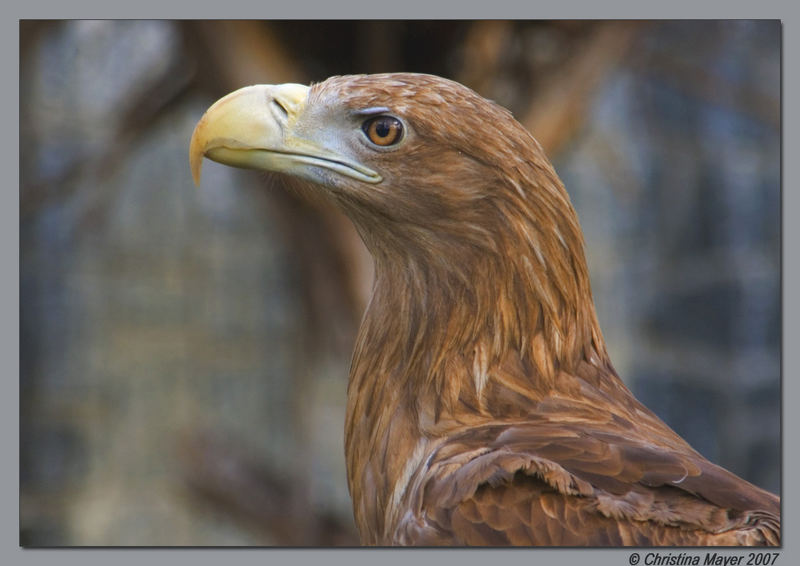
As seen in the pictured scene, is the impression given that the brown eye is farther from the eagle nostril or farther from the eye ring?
the eagle nostril

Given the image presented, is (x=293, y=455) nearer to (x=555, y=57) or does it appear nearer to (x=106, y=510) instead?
(x=106, y=510)

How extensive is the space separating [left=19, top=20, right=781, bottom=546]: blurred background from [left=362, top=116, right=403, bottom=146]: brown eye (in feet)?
3.97

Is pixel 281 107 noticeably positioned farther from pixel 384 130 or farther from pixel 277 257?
pixel 277 257

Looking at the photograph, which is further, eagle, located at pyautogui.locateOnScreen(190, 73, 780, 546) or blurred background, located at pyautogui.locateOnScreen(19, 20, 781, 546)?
blurred background, located at pyautogui.locateOnScreen(19, 20, 781, 546)

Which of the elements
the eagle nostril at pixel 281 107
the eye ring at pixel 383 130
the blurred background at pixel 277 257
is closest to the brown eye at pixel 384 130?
the eye ring at pixel 383 130

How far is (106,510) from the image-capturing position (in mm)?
4160

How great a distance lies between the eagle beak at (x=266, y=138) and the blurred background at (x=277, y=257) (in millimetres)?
1178

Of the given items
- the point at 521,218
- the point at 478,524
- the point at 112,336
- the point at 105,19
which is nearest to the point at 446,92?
the point at 521,218

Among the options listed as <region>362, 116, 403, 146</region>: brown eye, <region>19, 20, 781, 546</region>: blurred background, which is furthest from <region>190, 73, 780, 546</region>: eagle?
<region>19, 20, 781, 546</region>: blurred background

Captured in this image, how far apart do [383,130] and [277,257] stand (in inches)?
132

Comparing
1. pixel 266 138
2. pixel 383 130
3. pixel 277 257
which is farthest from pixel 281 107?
pixel 277 257

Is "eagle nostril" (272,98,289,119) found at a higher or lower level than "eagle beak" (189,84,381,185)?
higher

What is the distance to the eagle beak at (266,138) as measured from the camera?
216 cm

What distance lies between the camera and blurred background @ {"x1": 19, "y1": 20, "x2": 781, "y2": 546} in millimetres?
3459
